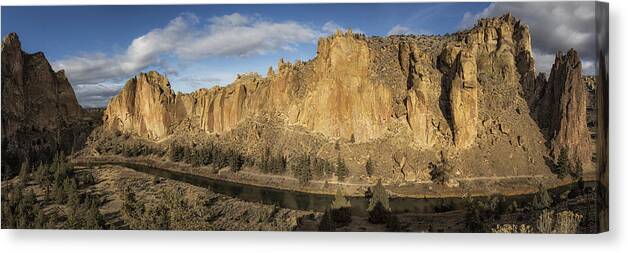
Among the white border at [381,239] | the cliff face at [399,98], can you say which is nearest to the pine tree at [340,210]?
the white border at [381,239]

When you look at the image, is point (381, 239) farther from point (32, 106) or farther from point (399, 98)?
point (32, 106)

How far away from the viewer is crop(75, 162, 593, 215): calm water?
26.7 feet

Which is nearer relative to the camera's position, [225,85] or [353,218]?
[353,218]

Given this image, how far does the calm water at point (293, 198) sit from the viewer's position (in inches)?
321

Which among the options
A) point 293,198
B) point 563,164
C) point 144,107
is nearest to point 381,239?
point 293,198

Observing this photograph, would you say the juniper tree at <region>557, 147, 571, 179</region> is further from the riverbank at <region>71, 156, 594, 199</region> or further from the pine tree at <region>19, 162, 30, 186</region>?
the pine tree at <region>19, 162, 30, 186</region>

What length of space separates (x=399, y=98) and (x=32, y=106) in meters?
6.21

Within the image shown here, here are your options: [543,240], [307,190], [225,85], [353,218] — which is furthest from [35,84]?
[543,240]

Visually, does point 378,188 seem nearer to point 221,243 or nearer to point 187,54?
point 221,243

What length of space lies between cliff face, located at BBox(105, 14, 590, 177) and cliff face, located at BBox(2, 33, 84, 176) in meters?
0.81

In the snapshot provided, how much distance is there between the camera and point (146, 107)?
10.6 m

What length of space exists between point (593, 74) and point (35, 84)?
336 inches

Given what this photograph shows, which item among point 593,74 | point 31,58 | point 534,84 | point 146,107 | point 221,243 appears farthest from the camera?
point 146,107

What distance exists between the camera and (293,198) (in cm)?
875
